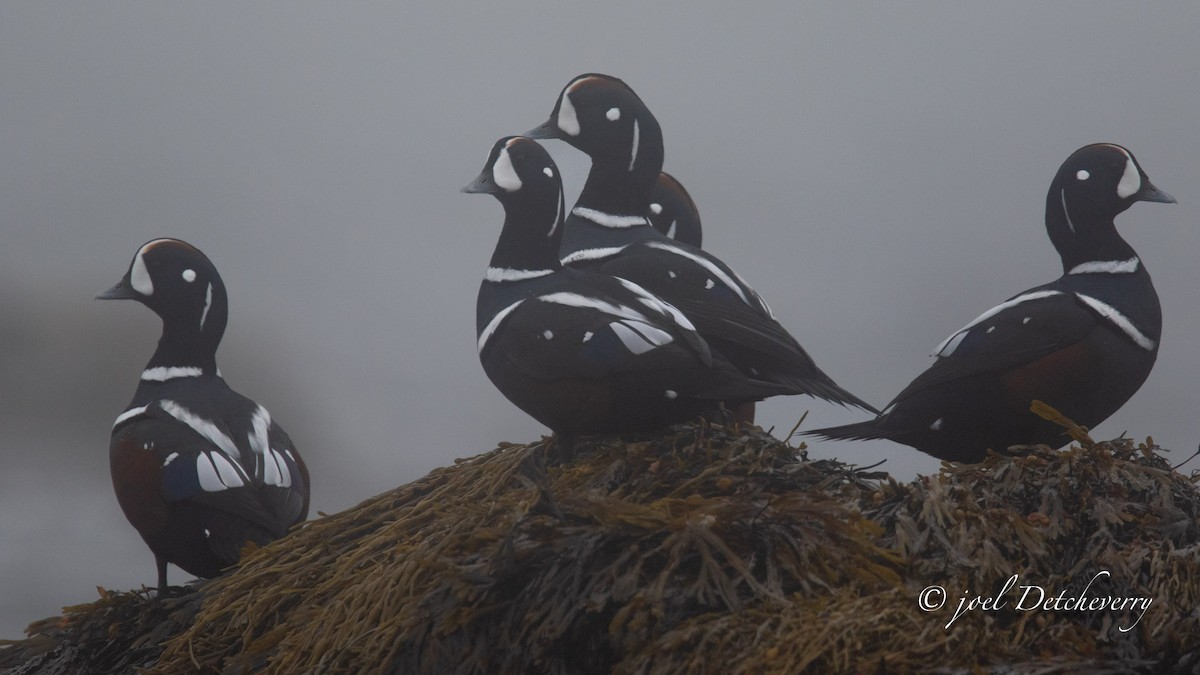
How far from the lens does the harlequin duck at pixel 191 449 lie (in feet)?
12.6

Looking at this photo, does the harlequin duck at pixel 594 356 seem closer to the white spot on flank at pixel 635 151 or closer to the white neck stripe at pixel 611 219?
the white neck stripe at pixel 611 219

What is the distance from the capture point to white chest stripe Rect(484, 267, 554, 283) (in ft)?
12.0

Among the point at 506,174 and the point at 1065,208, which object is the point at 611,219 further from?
the point at 1065,208

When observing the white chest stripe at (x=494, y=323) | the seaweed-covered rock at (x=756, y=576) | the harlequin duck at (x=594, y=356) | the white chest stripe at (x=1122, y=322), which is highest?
the white chest stripe at (x=494, y=323)

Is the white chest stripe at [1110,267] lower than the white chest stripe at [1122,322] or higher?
higher

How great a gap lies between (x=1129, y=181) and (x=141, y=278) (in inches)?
143

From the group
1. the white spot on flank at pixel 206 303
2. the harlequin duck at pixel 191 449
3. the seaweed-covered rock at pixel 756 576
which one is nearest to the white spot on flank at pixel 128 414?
the harlequin duck at pixel 191 449

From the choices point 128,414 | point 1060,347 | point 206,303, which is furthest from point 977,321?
point 128,414

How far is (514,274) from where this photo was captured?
3.67 meters

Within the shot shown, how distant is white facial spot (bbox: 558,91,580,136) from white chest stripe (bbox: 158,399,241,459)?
5.46 feet

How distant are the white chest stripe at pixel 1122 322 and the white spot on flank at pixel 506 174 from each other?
190 cm

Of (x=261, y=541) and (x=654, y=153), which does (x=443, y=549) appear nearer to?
(x=261, y=541)

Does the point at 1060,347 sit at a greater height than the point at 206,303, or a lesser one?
lesser

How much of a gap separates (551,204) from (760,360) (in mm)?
862
